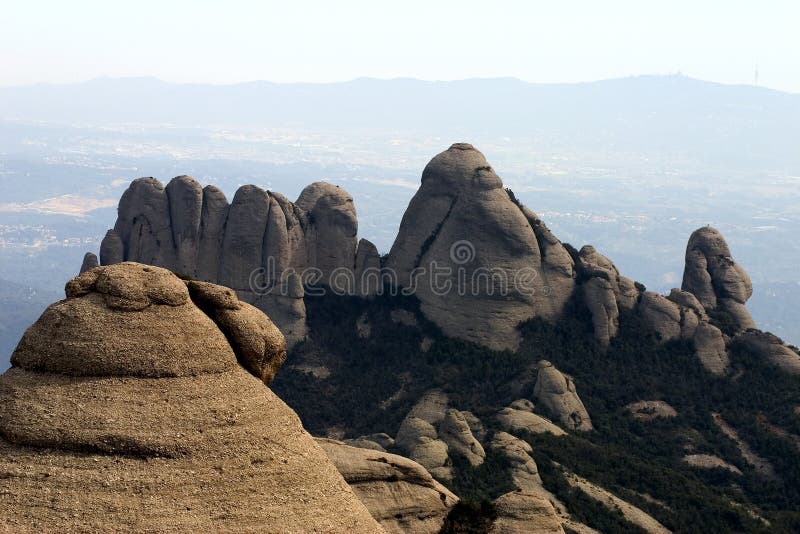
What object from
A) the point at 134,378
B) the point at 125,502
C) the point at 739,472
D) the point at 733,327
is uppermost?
the point at 134,378

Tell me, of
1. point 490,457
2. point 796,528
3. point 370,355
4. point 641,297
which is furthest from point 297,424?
point 641,297

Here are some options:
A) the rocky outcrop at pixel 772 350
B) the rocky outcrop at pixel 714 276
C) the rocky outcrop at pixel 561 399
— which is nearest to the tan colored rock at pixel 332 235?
the rocky outcrop at pixel 561 399

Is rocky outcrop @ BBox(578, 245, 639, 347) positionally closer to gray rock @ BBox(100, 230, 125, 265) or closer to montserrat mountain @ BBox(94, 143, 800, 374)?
montserrat mountain @ BBox(94, 143, 800, 374)

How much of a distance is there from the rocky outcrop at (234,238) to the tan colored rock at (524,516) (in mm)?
55516

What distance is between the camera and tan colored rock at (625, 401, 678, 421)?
95.6m

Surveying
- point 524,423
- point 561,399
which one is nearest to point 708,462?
point 561,399

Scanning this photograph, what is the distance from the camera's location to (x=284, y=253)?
104m

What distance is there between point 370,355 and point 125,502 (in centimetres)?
7428

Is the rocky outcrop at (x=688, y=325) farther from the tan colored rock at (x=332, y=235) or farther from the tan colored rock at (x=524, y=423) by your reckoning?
the tan colored rock at (x=332, y=235)

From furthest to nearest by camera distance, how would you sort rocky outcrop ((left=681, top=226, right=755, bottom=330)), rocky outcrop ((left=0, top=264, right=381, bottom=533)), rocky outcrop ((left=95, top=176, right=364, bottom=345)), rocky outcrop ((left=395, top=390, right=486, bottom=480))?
rocky outcrop ((left=681, top=226, right=755, bottom=330))
rocky outcrop ((left=95, top=176, right=364, bottom=345))
rocky outcrop ((left=395, top=390, right=486, bottom=480))
rocky outcrop ((left=0, top=264, right=381, bottom=533))

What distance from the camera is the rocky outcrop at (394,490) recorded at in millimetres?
50625

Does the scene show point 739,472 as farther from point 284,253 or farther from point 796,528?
point 284,253

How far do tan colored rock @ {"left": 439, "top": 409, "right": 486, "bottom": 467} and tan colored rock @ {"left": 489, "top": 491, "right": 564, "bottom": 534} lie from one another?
26583 millimetres

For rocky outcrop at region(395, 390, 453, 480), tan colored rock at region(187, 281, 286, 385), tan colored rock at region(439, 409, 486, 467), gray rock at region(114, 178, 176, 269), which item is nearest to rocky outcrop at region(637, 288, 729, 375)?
rocky outcrop at region(395, 390, 453, 480)
